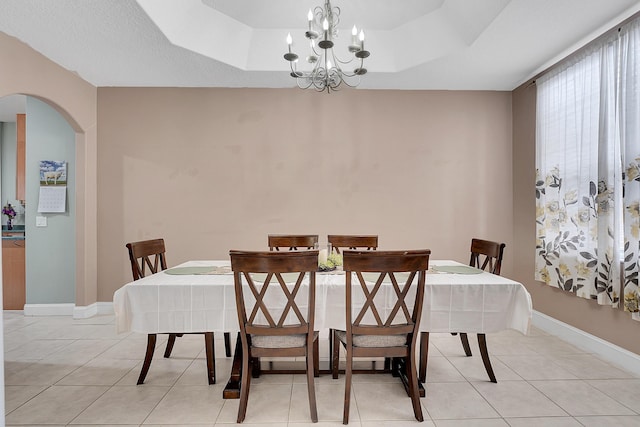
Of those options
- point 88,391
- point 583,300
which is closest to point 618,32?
point 583,300

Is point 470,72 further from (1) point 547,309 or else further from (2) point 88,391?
(2) point 88,391

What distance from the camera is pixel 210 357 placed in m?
2.43

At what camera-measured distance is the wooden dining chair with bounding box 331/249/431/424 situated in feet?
6.40

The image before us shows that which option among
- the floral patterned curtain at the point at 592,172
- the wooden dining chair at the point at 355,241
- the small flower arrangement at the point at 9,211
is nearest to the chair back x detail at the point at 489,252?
the wooden dining chair at the point at 355,241

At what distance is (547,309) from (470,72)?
2535 millimetres

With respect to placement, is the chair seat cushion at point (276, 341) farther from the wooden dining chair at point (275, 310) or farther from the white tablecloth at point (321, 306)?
the white tablecloth at point (321, 306)

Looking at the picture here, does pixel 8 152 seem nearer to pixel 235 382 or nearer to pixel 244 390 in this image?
pixel 235 382

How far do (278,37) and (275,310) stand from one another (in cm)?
280

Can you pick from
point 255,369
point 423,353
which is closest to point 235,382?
point 255,369

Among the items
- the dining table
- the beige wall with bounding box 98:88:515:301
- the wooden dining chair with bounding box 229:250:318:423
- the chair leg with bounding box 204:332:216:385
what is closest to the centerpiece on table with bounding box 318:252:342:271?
the dining table

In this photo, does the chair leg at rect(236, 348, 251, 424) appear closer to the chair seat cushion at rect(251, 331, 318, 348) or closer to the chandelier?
the chair seat cushion at rect(251, 331, 318, 348)

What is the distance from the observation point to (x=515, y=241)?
4.25 meters

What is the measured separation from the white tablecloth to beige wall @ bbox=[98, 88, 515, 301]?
6.65 ft


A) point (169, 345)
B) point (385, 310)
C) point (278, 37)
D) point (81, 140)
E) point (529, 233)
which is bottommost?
point (169, 345)
